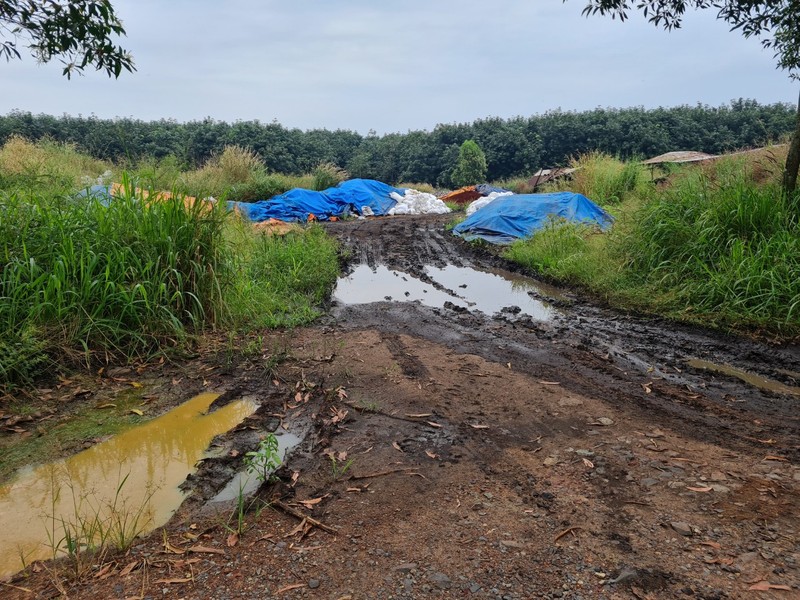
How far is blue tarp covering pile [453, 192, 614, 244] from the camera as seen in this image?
11000mm

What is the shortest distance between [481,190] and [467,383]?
62.0 feet

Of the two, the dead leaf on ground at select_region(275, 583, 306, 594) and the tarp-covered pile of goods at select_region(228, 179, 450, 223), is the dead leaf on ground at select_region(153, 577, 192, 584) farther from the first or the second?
the tarp-covered pile of goods at select_region(228, 179, 450, 223)

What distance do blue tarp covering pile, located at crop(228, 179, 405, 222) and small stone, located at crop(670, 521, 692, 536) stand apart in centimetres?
1296

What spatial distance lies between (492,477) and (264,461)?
49.7 inches

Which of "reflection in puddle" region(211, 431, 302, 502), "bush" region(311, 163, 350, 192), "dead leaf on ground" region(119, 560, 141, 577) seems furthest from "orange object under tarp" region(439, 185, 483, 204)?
"dead leaf on ground" region(119, 560, 141, 577)

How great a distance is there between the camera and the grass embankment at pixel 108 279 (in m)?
3.86

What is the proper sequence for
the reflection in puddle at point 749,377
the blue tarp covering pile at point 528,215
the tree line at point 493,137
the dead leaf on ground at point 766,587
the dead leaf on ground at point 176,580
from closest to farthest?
the dead leaf on ground at point 766,587 → the dead leaf on ground at point 176,580 → the reflection in puddle at point 749,377 → the blue tarp covering pile at point 528,215 → the tree line at point 493,137

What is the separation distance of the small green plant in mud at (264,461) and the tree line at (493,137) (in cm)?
2851

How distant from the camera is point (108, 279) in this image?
4215 mm

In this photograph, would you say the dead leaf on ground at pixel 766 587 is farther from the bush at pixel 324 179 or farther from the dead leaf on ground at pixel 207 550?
the bush at pixel 324 179

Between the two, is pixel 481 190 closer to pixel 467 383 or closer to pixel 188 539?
pixel 467 383

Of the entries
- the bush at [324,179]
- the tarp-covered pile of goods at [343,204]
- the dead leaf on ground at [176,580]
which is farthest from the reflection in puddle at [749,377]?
the bush at [324,179]

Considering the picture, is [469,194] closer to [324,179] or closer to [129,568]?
[324,179]

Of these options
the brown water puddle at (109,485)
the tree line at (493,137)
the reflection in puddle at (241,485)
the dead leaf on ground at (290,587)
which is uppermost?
the tree line at (493,137)
